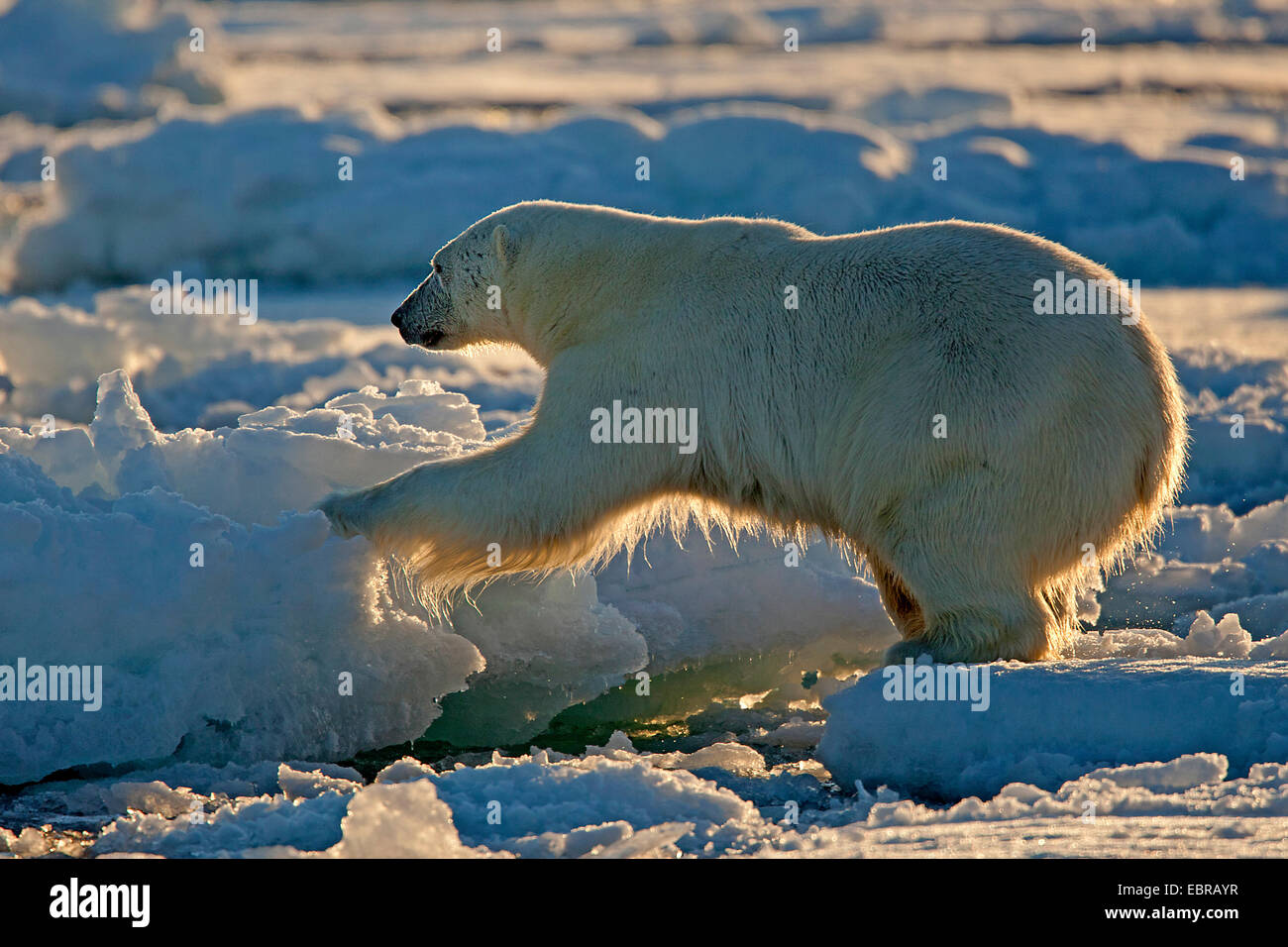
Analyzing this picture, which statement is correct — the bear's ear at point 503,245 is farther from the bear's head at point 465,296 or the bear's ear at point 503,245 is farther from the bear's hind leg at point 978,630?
the bear's hind leg at point 978,630

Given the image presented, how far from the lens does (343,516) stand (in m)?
5.29

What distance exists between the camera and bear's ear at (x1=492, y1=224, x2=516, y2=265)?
5559 millimetres

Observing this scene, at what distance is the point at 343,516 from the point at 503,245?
4.06ft

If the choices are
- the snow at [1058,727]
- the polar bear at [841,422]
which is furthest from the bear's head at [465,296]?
the snow at [1058,727]

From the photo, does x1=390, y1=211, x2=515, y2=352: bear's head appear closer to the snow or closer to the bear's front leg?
the bear's front leg

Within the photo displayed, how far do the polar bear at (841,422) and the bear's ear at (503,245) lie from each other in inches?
0.6

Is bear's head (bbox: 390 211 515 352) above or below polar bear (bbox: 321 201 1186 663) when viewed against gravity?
above

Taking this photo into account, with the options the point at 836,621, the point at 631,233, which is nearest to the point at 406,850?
the point at 631,233

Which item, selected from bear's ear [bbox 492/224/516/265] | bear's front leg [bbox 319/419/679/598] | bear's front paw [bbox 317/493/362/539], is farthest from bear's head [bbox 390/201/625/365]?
bear's front paw [bbox 317/493/362/539]

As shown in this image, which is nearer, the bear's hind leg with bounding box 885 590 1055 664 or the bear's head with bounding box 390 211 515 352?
the bear's hind leg with bounding box 885 590 1055 664

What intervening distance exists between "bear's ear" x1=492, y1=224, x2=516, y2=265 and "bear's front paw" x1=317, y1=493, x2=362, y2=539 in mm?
1110

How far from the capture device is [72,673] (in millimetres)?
4816

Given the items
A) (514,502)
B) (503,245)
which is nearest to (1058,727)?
(514,502)
